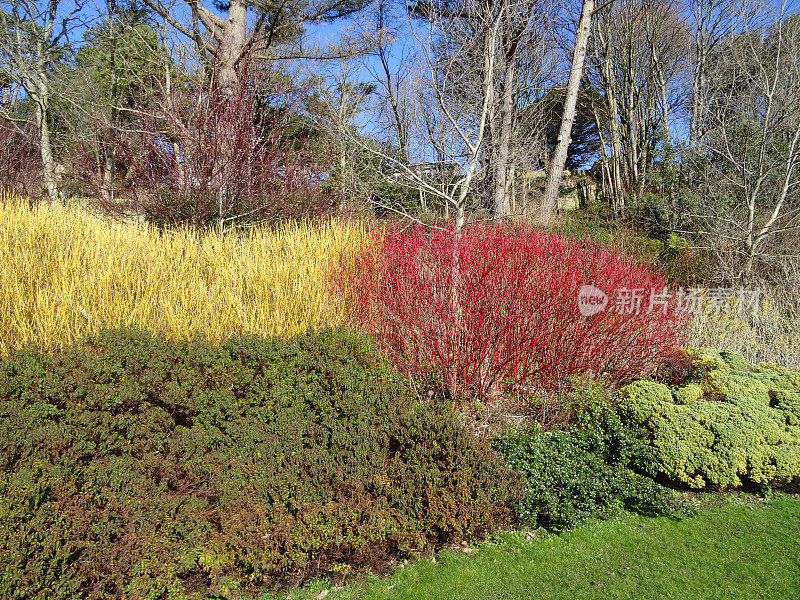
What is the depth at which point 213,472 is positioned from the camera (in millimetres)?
2812

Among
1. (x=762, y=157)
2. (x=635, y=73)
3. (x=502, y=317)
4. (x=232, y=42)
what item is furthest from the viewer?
(x=635, y=73)

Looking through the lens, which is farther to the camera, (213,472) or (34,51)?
(34,51)

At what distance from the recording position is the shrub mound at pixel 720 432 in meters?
3.46

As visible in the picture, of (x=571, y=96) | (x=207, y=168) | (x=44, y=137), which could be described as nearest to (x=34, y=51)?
(x=44, y=137)

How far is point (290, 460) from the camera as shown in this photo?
295 cm

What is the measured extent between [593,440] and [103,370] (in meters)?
3.48

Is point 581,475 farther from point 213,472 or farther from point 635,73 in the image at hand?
point 635,73

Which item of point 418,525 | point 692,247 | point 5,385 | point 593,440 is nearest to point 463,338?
point 593,440

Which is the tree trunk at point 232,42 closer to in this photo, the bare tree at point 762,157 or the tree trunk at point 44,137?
the tree trunk at point 44,137

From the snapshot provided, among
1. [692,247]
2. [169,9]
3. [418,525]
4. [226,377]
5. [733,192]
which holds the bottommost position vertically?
[418,525]

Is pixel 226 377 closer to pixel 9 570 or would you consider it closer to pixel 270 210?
pixel 9 570

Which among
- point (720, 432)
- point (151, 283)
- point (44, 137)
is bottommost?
point (720, 432)

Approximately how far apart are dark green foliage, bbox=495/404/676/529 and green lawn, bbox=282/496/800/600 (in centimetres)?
13

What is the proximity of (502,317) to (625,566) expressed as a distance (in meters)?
2.05
